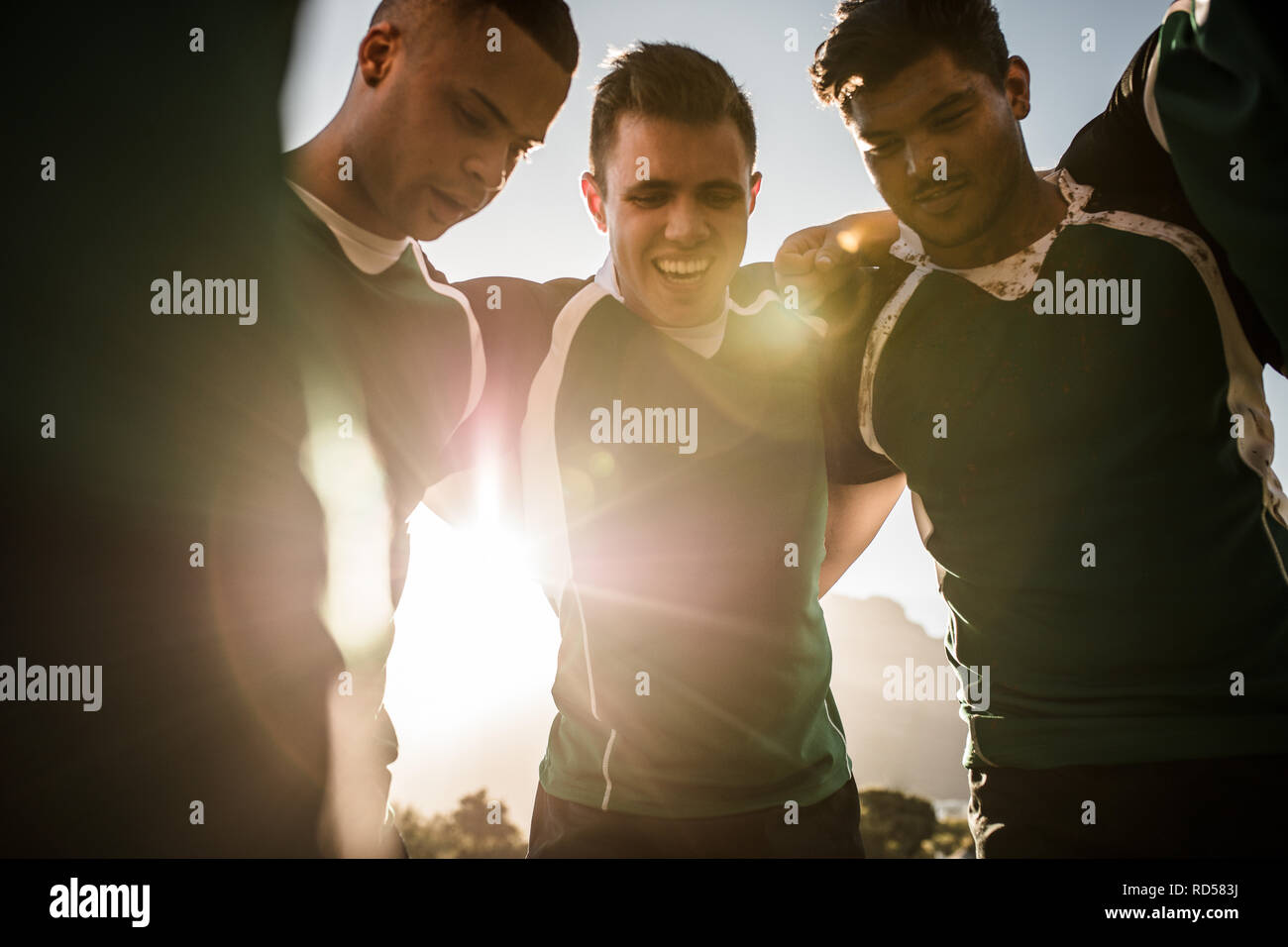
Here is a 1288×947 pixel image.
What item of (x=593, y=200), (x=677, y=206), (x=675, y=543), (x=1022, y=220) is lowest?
(x=675, y=543)

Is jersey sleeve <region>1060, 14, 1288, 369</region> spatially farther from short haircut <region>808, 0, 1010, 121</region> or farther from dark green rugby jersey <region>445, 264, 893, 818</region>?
dark green rugby jersey <region>445, 264, 893, 818</region>

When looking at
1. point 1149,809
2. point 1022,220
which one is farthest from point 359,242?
point 1149,809

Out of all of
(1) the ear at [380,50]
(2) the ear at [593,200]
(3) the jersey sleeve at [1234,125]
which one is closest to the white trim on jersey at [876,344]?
(3) the jersey sleeve at [1234,125]

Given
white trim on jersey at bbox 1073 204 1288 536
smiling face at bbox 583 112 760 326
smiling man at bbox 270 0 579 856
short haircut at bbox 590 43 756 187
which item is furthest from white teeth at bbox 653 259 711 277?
white trim on jersey at bbox 1073 204 1288 536

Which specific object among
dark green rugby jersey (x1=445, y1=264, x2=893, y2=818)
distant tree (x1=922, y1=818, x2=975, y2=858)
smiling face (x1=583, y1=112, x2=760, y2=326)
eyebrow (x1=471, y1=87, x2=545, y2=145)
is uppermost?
eyebrow (x1=471, y1=87, x2=545, y2=145)

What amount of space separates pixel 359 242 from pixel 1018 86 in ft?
5.30

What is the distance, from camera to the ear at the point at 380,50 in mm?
1692

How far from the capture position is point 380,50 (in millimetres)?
1695

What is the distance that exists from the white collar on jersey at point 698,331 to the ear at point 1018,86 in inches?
31.4

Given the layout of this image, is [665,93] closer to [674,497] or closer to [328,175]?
[328,175]

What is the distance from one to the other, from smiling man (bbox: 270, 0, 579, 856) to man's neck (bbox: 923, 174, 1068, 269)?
3.57 feet

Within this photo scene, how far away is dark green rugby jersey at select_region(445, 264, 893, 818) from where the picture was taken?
1.74 meters

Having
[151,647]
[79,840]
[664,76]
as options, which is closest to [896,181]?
[664,76]

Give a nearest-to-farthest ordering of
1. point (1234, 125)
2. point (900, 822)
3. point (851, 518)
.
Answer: point (1234, 125) < point (851, 518) < point (900, 822)
